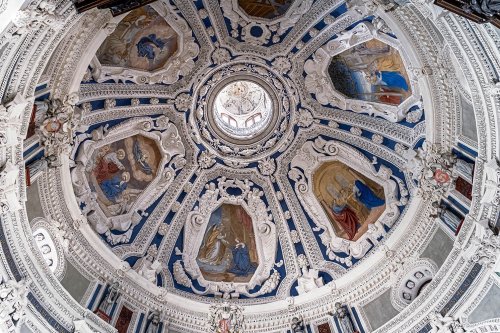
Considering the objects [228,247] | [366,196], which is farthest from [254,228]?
[366,196]

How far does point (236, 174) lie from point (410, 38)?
28.2 ft

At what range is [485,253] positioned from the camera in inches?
474

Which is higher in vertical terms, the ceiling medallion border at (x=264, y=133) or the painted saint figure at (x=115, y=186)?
the ceiling medallion border at (x=264, y=133)

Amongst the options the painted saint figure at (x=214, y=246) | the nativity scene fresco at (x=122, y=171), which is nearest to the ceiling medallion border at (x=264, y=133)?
the nativity scene fresco at (x=122, y=171)

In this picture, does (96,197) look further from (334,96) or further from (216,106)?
(334,96)

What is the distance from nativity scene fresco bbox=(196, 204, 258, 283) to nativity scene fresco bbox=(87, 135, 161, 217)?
287cm

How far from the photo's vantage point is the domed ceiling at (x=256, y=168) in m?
13.9

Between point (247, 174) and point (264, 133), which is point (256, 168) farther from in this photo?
point (264, 133)

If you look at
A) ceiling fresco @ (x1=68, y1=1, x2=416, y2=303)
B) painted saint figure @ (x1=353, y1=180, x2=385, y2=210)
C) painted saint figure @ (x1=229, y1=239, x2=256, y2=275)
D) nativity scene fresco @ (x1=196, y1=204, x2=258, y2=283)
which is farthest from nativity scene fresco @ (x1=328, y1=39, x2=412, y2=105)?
painted saint figure @ (x1=229, y1=239, x2=256, y2=275)

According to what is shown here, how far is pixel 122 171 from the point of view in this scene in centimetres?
1791

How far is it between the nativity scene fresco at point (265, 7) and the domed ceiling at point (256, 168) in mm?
51

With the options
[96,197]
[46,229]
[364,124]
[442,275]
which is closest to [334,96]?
[364,124]

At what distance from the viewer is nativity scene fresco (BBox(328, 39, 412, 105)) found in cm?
1596

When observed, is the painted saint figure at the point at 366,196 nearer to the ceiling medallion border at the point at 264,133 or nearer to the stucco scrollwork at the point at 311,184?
the stucco scrollwork at the point at 311,184
